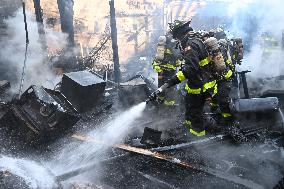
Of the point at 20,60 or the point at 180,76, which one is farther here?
the point at 20,60

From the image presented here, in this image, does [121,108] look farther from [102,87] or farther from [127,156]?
[127,156]

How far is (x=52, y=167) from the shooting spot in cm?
498

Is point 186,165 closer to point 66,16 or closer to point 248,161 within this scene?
point 248,161

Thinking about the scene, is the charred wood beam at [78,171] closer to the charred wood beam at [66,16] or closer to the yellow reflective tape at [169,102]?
the yellow reflective tape at [169,102]

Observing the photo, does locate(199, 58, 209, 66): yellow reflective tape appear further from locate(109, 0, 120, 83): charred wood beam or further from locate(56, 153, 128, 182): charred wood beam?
locate(109, 0, 120, 83): charred wood beam

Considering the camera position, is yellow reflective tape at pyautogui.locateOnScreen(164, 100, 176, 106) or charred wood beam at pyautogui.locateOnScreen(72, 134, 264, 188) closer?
charred wood beam at pyautogui.locateOnScreen(72, 134, 264, 188)

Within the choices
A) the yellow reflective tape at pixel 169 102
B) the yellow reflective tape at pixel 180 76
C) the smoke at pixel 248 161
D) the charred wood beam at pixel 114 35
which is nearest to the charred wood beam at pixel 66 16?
the charred wood beam at pixel 114 35

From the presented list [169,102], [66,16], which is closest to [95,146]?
[169,102]

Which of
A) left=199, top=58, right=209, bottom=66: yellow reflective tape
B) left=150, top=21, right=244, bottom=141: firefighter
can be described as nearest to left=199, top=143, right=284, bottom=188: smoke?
left=150, top=21, right=244, bottom=141: firefighter

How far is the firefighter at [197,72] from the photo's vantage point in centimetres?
→ 537

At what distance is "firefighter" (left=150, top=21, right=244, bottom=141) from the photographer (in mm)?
5367

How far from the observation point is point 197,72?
5.49 meters

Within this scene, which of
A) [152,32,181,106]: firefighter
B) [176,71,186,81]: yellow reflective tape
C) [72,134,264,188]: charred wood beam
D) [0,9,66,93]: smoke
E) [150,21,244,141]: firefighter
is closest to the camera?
[72,134,264,188]: charred wood beam

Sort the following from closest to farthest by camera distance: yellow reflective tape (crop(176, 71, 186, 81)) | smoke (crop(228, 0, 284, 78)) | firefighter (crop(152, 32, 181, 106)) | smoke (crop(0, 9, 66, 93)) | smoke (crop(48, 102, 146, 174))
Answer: smoke (crop(48, 102, 146, 174)) → yellow reflective tape (crop(176, 71, 186, 81)) → firefighter (crop(152, 32, 181, 106)) → smoke (crop(0, 9, 66, 93)) → smoke (crop(228, 0, 284, 78))
